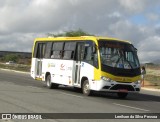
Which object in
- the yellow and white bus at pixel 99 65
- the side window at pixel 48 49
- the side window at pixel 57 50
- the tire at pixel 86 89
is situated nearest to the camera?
the yellow and white bus at pixel 99 65

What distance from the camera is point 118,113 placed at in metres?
14.5

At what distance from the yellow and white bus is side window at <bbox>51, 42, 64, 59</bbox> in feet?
0.19

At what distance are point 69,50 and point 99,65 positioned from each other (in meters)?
3.52

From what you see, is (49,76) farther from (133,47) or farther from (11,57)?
(11,57)

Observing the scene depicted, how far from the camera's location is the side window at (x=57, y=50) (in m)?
25.0

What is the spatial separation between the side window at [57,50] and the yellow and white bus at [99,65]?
2.3 inches

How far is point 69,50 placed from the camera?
2395 centimetres

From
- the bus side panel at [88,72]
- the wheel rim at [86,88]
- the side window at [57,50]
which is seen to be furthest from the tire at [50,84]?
the wheel rim at [86,88]

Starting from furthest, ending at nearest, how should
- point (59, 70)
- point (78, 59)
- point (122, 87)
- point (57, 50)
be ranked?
1. point (57, 50)
2. point (59, 70)
3. point (78, 59)
4. point (122, 87)

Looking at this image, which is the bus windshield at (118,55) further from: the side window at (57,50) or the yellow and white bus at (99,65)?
the side window at (57,50)

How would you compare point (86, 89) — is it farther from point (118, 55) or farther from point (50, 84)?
point (50, 84)

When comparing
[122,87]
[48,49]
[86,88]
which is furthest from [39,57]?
[122,87]

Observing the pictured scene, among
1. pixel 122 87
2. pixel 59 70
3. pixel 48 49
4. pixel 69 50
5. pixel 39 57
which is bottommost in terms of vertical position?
pixel 122 87

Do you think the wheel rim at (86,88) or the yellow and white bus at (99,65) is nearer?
the yellow and white bus at (99,65)
